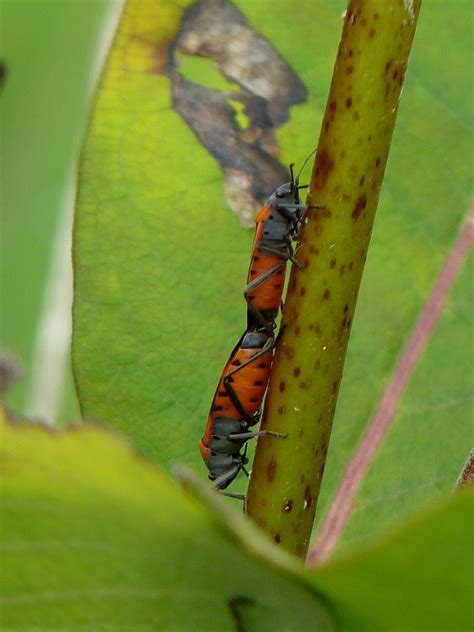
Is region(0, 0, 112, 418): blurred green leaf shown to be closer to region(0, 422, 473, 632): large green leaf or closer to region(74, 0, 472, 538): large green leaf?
region(74, 0, 472, 538): large green leaf

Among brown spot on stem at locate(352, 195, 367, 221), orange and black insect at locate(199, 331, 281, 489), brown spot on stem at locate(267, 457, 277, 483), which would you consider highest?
brown spot on stem at locate(352, 195, 367, 221)

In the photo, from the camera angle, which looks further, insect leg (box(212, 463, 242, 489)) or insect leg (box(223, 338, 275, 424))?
insect leg (box(212, 463, 242, 489))

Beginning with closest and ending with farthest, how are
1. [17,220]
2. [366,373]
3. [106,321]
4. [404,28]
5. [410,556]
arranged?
[410,556] → [404,28] → [106,321] → [366,373] → [17,220]

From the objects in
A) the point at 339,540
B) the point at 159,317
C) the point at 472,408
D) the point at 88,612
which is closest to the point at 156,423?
the point at 159,317

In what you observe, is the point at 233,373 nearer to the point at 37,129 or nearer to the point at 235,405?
the point at 235,405

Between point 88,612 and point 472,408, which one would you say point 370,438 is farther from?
point 88,612

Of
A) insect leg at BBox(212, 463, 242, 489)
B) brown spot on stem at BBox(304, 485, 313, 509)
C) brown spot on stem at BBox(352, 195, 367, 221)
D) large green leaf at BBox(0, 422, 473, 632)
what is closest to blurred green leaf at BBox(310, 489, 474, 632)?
large green leaf at BBox(0, 422, 473, 632)

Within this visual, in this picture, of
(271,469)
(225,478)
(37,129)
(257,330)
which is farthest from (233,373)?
(37,129)

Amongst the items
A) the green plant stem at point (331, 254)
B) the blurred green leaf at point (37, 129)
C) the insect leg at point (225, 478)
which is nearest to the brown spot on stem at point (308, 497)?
the green plant stem at point (331, 254)
